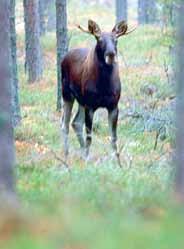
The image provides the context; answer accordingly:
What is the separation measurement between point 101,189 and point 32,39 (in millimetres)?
18687

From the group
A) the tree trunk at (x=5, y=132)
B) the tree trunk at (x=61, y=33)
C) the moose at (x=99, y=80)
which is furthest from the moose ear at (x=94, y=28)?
the tree trunk at (x=5, y=132)

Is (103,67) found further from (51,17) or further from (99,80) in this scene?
(51,17)

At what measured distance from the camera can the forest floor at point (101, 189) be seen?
642 centimetres

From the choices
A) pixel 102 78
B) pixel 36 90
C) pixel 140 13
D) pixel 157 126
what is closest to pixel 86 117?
pixel 102 78

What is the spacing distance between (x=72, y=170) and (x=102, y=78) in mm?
5153

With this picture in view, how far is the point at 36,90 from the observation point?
25.4 metres

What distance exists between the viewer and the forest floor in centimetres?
642

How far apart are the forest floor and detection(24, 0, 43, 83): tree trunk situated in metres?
7.12

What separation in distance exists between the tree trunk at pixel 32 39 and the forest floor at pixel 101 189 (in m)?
7.12

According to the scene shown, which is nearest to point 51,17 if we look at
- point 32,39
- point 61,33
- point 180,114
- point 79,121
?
point 32,39

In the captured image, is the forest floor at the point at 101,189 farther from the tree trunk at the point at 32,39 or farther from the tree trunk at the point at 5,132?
the tree trunk at the point at 32,39

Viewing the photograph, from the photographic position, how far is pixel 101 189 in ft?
27.8

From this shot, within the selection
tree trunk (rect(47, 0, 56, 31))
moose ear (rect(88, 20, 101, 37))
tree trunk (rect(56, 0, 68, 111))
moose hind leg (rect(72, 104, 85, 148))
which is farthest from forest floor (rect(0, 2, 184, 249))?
tree trunk (rect(47, 0, 56, 31))

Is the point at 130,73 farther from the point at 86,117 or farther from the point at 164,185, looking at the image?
the point at 164,185
